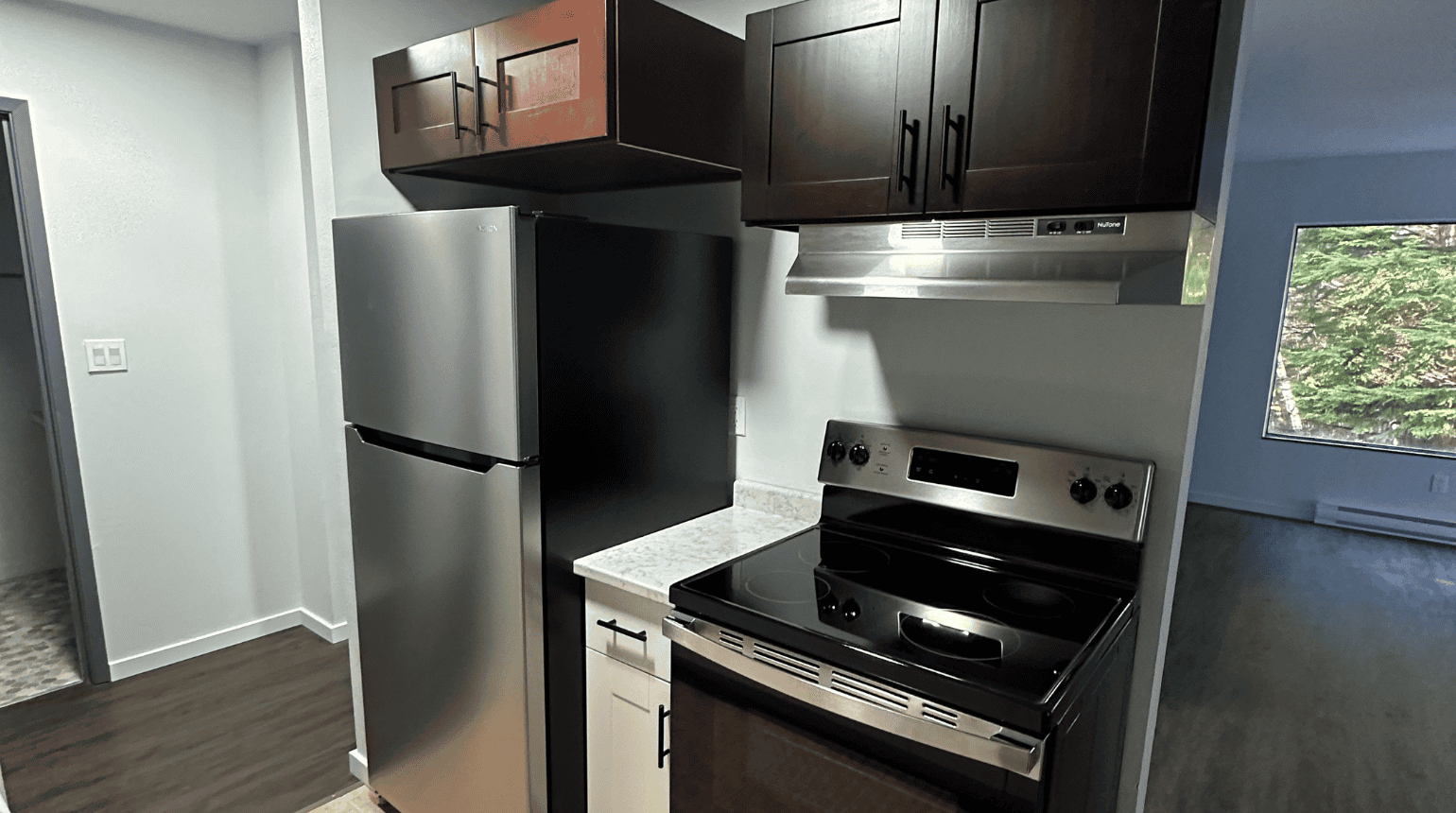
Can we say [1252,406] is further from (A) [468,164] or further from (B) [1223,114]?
(A) [468,164]

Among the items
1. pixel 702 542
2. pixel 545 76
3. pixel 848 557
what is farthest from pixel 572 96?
pixel 848 557

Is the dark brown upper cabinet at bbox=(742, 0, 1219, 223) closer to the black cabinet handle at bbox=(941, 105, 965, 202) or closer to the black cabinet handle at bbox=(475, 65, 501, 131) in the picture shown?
the black cabinet handle at bbox=(941, 105, 965, 202)

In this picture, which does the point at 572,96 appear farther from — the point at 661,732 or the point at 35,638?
the point at 35,638

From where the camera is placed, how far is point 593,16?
4.94ft

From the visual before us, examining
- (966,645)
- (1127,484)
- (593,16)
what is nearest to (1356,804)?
(1127,484)

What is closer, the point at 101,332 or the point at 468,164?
the point at 468,164

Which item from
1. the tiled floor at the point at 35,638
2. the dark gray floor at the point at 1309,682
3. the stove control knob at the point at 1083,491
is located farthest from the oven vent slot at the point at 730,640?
the tiled floor at the point at 35,638

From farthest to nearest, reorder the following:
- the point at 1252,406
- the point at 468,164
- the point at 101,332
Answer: the point at 1252,406
the point at 101,332
the point at 468,164

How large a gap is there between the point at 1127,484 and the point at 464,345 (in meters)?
1.34

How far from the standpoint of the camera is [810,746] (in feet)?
4.20

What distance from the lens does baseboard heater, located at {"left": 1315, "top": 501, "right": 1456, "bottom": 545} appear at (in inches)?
193

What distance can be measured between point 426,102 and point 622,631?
132 cm

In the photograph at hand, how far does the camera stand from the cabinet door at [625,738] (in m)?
1.60

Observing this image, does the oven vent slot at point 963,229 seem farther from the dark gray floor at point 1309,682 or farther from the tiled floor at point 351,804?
the tiled floor at point 351,804
